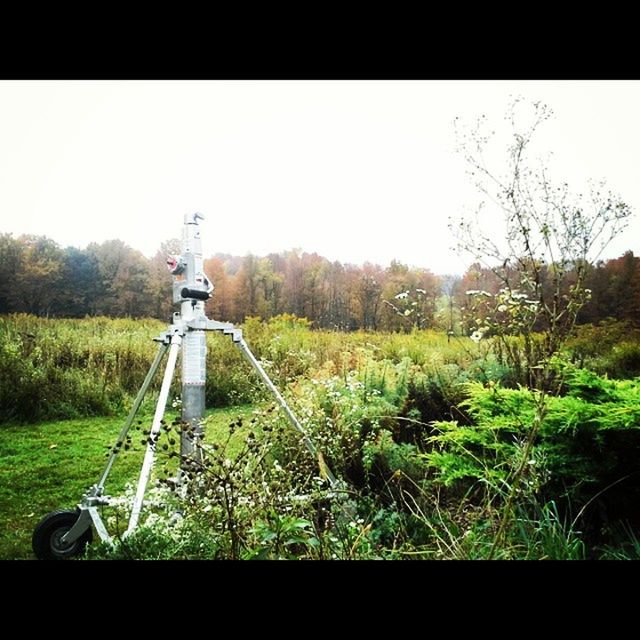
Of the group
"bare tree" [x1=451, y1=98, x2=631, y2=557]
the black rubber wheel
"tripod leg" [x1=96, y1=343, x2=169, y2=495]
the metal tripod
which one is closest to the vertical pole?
the metal tripod

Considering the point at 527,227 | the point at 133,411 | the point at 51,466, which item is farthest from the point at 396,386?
the point at 51,466

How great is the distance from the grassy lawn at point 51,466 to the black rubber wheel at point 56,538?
0.73ft

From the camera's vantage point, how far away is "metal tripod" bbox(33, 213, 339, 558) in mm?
2543

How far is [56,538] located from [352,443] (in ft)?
4.60

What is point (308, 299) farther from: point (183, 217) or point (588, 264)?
point (588, 264)

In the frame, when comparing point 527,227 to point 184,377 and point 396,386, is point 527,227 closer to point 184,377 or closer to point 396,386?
point 396,386

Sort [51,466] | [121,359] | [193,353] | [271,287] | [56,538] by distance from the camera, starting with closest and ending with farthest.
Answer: [56,538], [193,353], [51,466], [121,359], [271,287]

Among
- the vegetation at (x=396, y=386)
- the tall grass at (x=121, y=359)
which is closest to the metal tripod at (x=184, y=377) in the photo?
the vegetation at (x=396, y=386)

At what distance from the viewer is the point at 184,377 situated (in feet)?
9.05

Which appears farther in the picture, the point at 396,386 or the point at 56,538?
the point at 396,386

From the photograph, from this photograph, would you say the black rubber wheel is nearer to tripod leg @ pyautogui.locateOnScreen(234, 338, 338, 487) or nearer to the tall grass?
the tall grass

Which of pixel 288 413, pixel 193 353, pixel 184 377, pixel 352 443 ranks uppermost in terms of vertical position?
pixel 193 353

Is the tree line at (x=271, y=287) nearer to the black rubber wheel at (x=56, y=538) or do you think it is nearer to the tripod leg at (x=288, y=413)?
the tripod leg at (x=288, y=413)
